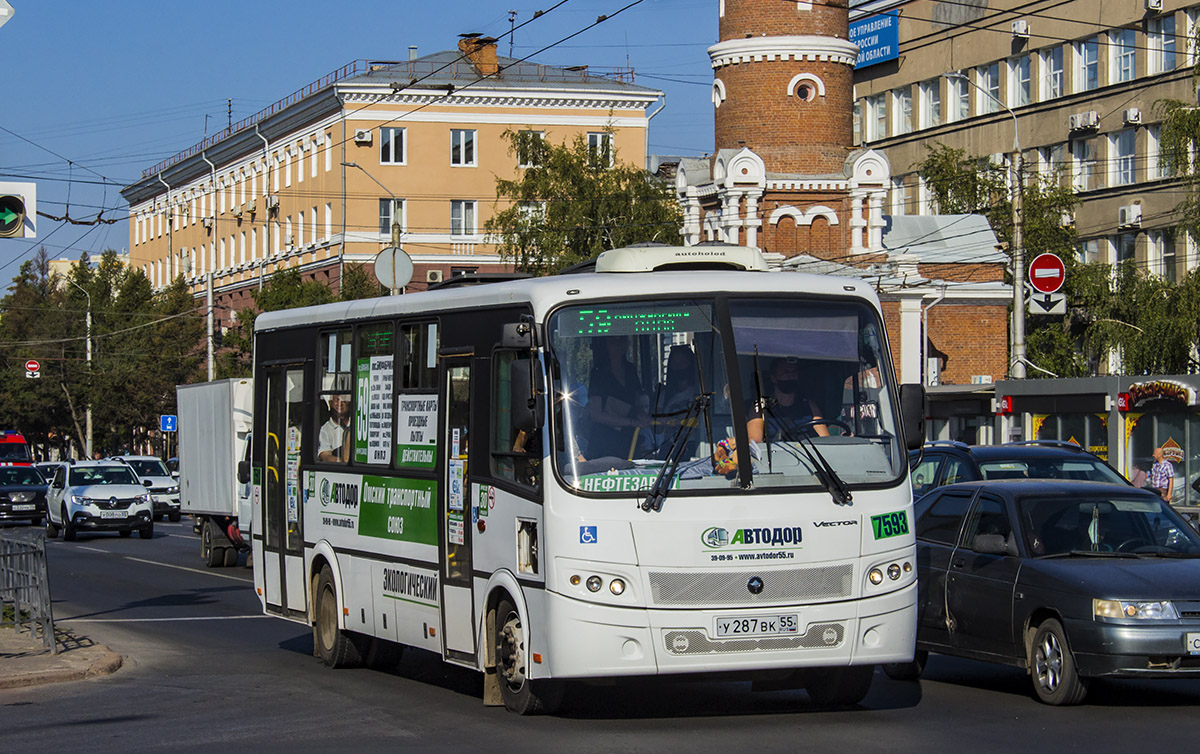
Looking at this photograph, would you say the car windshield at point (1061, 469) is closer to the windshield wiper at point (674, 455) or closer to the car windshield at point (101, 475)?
the windshield wiper at point (674, 455)

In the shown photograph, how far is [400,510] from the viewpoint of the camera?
1252 centimetres

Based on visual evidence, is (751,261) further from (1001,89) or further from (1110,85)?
(1001,89)

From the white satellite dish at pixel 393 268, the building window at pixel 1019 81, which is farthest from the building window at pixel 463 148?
the white satellite dish at pixel 393 268

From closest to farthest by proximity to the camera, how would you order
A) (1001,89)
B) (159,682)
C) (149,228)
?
(159,682)
(1001,89)
(149,228)

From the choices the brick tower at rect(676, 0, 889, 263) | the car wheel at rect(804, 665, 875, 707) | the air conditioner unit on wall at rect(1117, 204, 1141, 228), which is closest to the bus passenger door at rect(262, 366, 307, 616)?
the car wheel at rect(804, 665, 875, 707)

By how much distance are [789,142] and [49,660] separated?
1774 inches

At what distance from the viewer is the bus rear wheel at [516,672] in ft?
34.8

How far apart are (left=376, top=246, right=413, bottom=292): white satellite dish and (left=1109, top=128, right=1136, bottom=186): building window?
4162 cm

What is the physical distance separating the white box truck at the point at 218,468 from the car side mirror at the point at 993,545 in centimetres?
1644

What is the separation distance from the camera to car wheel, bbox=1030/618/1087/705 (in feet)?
36.5

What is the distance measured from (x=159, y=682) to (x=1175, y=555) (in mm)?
7503

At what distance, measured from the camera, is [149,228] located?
10956 centimetres

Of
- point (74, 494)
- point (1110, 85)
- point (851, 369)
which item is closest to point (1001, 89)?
point (1110, 85)

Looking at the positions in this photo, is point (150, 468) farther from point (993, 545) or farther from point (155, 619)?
point (993, 545)
